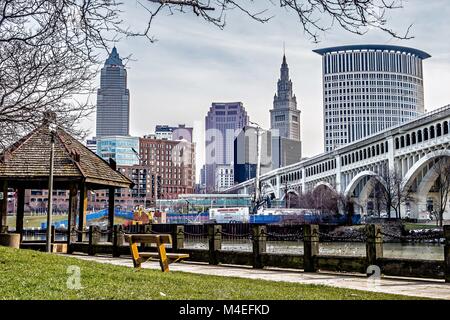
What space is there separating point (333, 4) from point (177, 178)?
16348 centimetres

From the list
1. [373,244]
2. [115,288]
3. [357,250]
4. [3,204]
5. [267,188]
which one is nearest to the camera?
[115,288]

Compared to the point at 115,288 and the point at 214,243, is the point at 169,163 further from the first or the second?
the point at 115,288

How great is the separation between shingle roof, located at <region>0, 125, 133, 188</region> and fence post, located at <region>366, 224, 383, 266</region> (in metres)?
13.5

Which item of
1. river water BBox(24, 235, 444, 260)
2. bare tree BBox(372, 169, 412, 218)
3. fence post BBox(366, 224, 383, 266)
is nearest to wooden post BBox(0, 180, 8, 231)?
river water BBox(24, 235, 444, 260)

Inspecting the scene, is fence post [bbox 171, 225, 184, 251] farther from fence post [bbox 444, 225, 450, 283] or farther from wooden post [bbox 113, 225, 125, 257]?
fence post [bbox 444, 225, 450, 283]

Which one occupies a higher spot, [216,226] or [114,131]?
[114,131]

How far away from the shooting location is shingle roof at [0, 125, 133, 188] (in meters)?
23.8

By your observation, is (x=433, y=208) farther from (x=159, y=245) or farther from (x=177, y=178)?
(x=177, y=178)

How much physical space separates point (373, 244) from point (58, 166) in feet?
50.2

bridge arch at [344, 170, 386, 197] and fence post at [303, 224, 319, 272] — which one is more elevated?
bridge arch at [344, 170, 386, 197]

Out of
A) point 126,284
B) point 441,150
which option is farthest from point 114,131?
point 126,284

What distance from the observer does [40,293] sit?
7.22 meters

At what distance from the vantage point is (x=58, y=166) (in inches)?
959

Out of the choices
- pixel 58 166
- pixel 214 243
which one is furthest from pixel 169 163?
pixel 214 243
